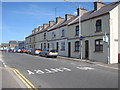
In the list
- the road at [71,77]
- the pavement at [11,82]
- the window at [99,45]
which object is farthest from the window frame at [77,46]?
the pavement at [11,82]

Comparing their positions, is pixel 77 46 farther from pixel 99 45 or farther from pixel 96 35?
pixel 99 45

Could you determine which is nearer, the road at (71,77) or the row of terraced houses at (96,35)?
the road at (71,77)

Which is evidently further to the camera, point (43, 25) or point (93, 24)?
point (43, 25)

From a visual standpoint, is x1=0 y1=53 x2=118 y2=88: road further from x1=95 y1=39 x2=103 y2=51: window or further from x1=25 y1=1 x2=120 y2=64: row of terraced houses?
x1=95 y1=39 x2=103 y2=51: window

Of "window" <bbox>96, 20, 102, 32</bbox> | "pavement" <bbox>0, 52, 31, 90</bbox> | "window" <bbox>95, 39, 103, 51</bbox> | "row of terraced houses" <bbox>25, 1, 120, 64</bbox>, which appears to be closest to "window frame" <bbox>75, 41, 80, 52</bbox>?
"row of terraced houses" <bbox>25, 1, 120, 64</bbox>

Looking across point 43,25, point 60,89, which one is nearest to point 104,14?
point 60,89

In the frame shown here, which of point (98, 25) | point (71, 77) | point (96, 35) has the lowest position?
point (71, 77)

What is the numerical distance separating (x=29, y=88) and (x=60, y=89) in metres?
1.45

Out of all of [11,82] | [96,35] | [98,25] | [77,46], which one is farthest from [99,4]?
[11,82]

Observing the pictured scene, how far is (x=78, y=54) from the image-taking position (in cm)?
2272

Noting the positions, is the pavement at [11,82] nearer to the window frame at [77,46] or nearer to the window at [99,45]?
the window at [99,45]

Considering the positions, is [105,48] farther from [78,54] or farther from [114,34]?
[78,54]

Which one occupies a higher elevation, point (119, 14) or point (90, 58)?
point (119, 14)

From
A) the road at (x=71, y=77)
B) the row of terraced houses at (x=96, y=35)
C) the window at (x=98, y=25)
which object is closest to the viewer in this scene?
the road at (x=71, y=77)
